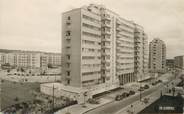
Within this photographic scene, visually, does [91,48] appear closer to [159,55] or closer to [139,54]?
[159,55]

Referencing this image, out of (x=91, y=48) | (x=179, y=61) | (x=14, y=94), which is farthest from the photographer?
(x=14, y=94)

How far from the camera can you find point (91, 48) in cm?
1263

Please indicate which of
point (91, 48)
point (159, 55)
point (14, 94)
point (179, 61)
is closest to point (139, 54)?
point (91, 48)

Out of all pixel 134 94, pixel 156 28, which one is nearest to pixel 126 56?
pixel 134 94

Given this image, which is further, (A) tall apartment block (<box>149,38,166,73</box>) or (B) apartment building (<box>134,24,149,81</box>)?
(B) apartment building (<box>134,24,149,81</box>)

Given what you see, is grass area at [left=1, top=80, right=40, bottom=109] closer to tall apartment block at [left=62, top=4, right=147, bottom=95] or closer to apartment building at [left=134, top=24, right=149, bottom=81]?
tall apartment block at [left=62, top=4, right=147, bottom=95]

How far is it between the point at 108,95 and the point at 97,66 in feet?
6.87

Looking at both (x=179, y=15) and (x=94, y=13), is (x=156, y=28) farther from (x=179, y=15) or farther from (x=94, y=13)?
(x=94, y=13)

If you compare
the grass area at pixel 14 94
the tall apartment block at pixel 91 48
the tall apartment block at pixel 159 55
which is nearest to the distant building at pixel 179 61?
the tall apartment block at pixel 159 55

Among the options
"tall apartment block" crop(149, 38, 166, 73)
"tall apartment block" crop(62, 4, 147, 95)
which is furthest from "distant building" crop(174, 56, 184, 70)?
"tall apartment block" crop(62, 4, 147, 95)

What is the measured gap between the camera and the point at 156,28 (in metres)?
6.31

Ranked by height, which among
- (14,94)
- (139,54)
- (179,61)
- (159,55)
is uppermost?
(139,54)

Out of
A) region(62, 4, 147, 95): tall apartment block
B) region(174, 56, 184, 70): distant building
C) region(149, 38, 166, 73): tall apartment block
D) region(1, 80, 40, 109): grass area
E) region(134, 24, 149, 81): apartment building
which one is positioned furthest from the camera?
region(134, 24, 149, 81): apartment building

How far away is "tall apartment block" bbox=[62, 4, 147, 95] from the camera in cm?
1170
